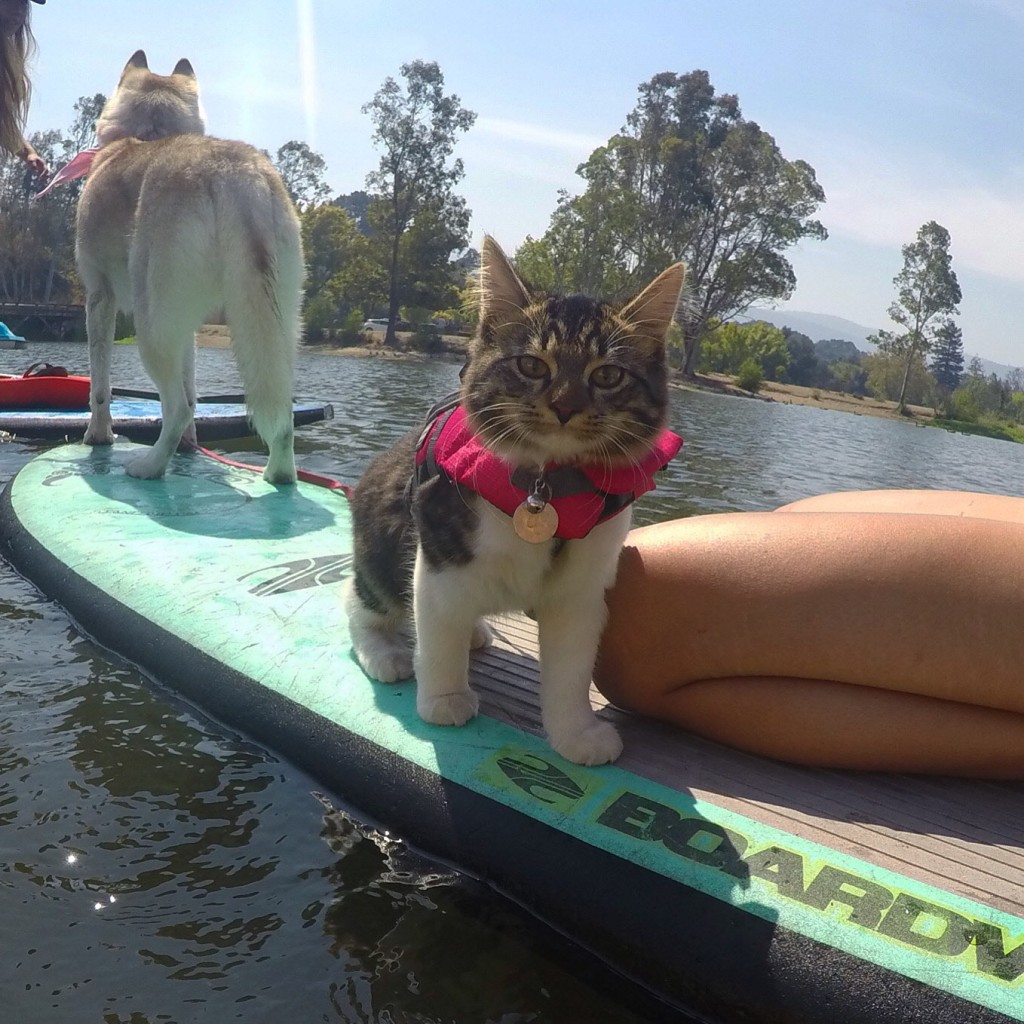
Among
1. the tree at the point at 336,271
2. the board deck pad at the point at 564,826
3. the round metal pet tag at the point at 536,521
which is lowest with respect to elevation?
the board deck pad at the point at 564,826

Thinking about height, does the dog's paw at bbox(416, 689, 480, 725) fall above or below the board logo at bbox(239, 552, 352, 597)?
below

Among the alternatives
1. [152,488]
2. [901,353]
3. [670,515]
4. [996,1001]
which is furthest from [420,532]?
[901,353]

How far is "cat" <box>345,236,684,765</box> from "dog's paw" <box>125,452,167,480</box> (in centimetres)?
396

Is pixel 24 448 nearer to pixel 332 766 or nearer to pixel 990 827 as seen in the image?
pixel 332 766

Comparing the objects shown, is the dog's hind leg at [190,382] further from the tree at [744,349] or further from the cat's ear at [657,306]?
the tree at [744,349]

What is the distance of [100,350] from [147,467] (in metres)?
1.37

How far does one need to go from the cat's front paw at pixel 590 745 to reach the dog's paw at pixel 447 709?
331 mm

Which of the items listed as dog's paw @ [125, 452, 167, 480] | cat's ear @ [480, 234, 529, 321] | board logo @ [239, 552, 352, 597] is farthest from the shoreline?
cat's ear @ [480, 234, 529, 321]

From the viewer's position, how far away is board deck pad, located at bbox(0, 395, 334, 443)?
28.2 ft

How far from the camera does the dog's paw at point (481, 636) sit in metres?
3.75

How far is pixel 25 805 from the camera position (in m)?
3.10

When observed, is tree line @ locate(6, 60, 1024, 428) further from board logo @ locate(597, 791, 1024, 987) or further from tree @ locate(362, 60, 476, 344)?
board logo @ locate(597, 791, 1024, 987)

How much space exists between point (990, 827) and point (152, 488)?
5180mm

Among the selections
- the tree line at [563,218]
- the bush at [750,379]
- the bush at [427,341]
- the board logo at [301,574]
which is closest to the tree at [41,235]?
the tree line at [563,218]
